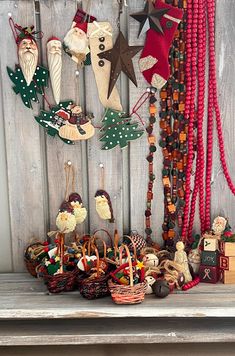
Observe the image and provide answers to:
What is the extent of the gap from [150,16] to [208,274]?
94 centimetres

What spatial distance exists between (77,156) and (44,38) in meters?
0.45

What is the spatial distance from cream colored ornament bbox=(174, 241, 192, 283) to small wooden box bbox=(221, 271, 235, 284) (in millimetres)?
126

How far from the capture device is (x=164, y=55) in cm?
169

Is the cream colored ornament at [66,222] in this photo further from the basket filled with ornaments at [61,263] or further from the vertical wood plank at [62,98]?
the vertical wood plank at [62,98]

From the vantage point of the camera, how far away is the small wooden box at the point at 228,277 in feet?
5.71

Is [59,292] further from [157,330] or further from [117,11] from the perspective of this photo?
[117,11]

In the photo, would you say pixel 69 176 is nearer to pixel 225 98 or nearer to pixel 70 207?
pixel 70 207

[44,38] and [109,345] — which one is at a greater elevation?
[44,38]

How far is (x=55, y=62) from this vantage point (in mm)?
1715

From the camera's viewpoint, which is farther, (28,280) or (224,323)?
(28,280)

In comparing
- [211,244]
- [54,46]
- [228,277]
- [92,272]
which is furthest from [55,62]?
[228,277]

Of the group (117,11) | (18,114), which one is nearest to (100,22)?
(117,11)

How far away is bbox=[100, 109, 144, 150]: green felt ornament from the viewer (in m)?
1.77

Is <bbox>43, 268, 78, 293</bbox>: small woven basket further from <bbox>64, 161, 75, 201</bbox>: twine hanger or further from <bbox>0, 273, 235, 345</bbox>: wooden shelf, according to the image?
<bbox>64, 161, 75, 201</bbox>: twine hanger
